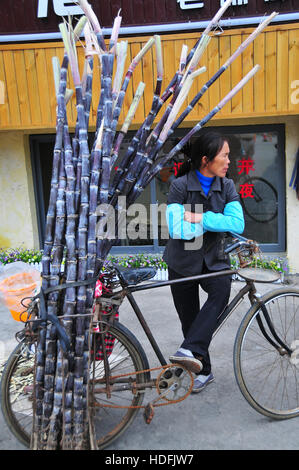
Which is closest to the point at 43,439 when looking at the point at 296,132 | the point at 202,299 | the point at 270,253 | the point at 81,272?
the point at 81,272

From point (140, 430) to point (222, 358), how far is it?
1195 millimetres

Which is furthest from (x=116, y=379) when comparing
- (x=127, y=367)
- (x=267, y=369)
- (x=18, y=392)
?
(x=267, y=369)

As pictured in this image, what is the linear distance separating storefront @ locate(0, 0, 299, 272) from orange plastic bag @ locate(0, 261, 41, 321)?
2691 mm

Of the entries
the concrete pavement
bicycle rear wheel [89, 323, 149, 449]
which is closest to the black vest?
bicycle rear wheel [89, 323, 149, 449]

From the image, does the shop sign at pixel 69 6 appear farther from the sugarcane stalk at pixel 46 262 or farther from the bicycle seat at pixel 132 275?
the bicycle seat at pixel 132 275

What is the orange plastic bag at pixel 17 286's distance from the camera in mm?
2703

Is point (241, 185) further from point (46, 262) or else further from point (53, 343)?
point (53, 343)

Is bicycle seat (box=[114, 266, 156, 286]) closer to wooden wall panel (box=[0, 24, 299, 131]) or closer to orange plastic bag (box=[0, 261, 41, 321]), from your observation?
orange plastic bag (box=[0, 261, 41, 321])

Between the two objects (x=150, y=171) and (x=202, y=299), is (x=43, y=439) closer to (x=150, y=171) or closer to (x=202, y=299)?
(x=150, y=171)

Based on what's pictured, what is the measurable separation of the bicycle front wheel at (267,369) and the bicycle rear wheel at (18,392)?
135 centimetres

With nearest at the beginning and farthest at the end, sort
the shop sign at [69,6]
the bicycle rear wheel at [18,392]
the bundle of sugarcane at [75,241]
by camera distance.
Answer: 1. the bundle of sugarcane at [75,241]
2. the bicycle rear wheel at [18,392]
3. the shop sign at [69,6]

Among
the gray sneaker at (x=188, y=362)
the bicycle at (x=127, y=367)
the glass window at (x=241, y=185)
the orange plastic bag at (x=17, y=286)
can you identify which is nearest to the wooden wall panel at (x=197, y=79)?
the glass window at (x=241, y=185)

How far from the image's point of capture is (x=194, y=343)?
2.68 m

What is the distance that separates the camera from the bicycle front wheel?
102 inches
